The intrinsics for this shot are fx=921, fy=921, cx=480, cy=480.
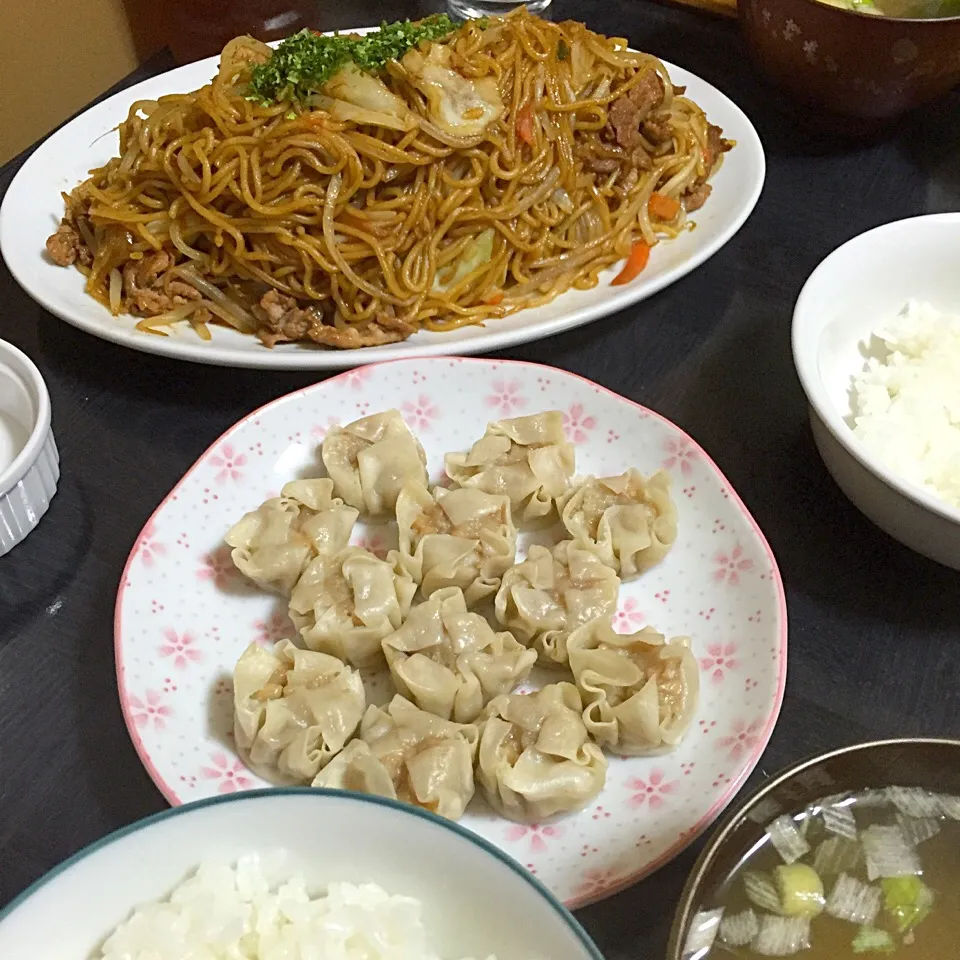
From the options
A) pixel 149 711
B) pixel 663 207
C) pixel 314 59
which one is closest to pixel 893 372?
pixel 663 207

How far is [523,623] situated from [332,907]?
673 millimetres

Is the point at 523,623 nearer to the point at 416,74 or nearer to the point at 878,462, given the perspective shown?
the point at 878,462

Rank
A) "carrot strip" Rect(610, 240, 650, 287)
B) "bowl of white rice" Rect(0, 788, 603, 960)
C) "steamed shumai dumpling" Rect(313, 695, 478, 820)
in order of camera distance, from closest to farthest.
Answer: "bowl of white rice" Rect(0, 788, 603, 960)
"steamed shumai dumpling" Rect(313, 695, 478, 820)
"carrot strip" Rect(610, 240, 650, 287)

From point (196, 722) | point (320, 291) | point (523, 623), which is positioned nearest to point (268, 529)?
point (196, 722)

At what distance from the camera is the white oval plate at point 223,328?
2012 mm

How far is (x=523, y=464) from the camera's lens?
1840 mm

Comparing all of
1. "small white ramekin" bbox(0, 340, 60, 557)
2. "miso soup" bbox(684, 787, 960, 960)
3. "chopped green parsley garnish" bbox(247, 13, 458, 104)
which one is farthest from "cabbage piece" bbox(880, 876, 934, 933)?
"chopped green parsley garnish" bbox(247, 13, 458, 104)

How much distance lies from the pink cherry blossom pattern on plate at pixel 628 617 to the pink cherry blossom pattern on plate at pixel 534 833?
0.41m

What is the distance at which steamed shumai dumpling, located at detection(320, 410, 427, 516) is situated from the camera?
182cm

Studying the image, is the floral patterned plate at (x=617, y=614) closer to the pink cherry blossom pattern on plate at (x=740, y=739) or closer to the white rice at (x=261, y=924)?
the pink cherry blossom pattern on plate at (x=740, y=739)

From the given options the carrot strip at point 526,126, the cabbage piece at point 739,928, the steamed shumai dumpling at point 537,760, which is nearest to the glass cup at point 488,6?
the carrot strip at point 526,126

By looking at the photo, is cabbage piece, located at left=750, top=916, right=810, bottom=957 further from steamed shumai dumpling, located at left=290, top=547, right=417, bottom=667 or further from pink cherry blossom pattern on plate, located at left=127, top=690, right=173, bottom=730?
pink cherry blossom pattern on plate, located at left=127, top=690, right=173, bottom=730

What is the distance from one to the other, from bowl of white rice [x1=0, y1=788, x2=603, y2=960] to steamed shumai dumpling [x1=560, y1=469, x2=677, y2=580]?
779 mm

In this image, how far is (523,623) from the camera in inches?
64.4
